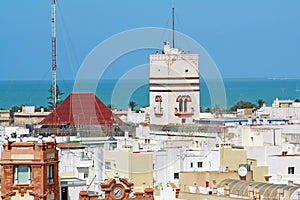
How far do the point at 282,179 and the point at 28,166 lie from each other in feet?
42.0

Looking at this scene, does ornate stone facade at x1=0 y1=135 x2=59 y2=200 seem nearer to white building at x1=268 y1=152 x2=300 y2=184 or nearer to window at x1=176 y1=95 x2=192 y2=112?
white building at x1=268 y1=152 x2=300 y2=184

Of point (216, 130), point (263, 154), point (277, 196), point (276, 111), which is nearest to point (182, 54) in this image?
point (216, 130)

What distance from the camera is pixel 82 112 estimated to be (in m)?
56.7

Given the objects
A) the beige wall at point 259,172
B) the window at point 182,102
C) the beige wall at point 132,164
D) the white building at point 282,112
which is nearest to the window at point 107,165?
the beige wall at point 132,164

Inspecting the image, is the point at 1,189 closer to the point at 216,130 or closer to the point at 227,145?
the point at 227,145

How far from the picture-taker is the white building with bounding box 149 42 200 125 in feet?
198

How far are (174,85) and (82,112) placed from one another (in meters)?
5.66

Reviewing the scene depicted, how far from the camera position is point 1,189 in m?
26.7

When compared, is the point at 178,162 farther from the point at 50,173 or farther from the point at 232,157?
the point at 50,173

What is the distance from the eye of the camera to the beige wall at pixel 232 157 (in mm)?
40062

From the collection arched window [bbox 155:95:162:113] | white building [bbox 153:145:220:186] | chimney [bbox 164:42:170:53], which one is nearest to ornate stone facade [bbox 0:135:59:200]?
white building [bbox 153:145:220:186]

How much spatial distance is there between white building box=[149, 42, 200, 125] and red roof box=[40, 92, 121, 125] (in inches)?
117

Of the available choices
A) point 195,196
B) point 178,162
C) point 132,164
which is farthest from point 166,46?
point 195,196

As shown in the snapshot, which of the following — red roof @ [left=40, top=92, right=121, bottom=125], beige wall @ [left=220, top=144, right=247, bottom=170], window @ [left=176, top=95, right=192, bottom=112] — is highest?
window @ [left=176, top=95, right=192, bottom=112]
